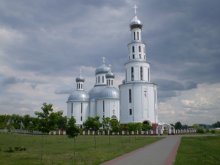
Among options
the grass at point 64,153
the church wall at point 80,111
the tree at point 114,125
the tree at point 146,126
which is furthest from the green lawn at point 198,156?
the church wall at point 80,111

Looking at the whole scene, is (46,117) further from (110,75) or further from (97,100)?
(110,75)

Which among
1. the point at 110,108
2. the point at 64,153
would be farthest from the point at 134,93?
the point at 64,153

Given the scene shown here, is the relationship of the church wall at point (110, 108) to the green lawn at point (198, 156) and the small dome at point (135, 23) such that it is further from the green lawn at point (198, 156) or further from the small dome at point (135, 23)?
the green lawn at point (198, 156)

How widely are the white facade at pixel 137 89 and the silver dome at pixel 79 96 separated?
19739 millimetres

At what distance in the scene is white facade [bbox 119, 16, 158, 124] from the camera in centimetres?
7188

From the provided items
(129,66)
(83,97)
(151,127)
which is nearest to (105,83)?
(83,97)

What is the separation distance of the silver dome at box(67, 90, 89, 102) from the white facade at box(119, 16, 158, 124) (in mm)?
19739

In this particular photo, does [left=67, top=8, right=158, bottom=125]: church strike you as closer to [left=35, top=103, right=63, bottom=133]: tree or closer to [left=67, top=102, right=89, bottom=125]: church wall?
[left=67, top=102, right=89, bottom=125]: church wall

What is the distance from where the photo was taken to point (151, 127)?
6800cm

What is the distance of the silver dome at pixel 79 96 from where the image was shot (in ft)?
301

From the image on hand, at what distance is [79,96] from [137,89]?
1000 inches

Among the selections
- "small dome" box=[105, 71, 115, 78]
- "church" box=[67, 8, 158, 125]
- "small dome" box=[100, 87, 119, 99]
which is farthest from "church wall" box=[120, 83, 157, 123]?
"small dome" box=[105, 71, 115, 78]

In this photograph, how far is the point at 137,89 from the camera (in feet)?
236

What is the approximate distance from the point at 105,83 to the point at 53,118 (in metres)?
64.1
